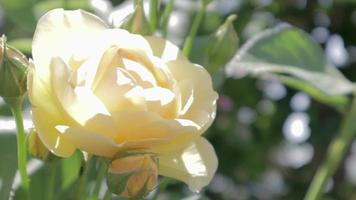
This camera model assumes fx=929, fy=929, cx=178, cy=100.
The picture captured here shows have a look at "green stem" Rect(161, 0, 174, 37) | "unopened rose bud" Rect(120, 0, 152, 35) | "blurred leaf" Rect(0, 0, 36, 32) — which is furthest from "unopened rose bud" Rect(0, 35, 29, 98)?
"blurred leaf" Rect(0, 0, 36, 32)

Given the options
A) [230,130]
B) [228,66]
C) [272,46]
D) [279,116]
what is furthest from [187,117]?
[230,130]

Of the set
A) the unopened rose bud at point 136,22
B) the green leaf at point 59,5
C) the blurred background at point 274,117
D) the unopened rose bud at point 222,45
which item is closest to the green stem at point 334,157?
the unopened rose bud at point 222,45

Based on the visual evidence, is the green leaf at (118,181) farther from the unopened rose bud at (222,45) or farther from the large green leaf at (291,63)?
the large green leaf at (291,63)

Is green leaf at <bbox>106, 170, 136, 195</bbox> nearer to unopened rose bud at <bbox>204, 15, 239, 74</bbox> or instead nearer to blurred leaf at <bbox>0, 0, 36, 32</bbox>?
unopened rose bud at <bbox>204, 15, 239, 74</bbox>

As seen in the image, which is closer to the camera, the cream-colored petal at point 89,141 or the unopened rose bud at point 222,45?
the cream-colored petal at point 89,141

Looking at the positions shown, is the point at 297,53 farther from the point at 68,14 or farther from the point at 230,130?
the point at 230,130

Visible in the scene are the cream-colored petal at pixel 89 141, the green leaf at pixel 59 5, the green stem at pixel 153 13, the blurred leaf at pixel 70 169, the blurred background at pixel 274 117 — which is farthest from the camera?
the blurred background at pixel 274 117
